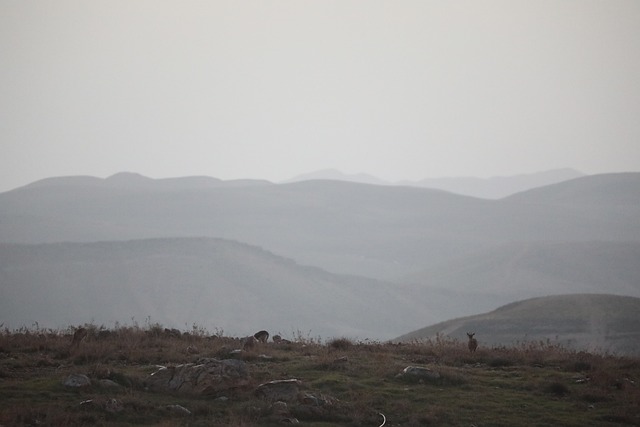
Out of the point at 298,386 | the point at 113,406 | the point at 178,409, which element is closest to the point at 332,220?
the point at 298,386

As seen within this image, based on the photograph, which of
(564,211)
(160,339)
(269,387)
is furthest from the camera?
(564,211)

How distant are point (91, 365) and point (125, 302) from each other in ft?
214

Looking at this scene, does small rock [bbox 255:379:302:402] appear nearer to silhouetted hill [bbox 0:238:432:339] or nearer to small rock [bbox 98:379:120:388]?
small rock [bbox 98:379:120:388]

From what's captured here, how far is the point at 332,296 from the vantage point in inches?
3477

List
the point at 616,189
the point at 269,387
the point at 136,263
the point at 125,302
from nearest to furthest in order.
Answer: the point at 269,387, the point at 125,302, the point at 136,263, the point at 616,189

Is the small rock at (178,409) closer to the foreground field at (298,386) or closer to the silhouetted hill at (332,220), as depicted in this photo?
the foreground field at (298,386)

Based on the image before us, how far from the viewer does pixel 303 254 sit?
13762 centimetres

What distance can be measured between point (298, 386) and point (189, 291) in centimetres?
6962

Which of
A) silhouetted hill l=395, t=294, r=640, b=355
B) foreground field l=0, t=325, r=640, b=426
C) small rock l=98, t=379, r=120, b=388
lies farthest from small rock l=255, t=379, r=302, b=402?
silhouetted hill l=395, t=294, r=640, b=355

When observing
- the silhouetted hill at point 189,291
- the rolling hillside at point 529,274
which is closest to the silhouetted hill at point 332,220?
the rolling hillside at point 529,274

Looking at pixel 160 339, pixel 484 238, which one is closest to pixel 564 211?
pixel 484 238

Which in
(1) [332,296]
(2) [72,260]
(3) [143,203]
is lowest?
(1) [332,296]

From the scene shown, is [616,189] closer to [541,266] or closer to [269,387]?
[541,266]

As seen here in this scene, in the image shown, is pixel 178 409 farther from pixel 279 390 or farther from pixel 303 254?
pixel 303 254
